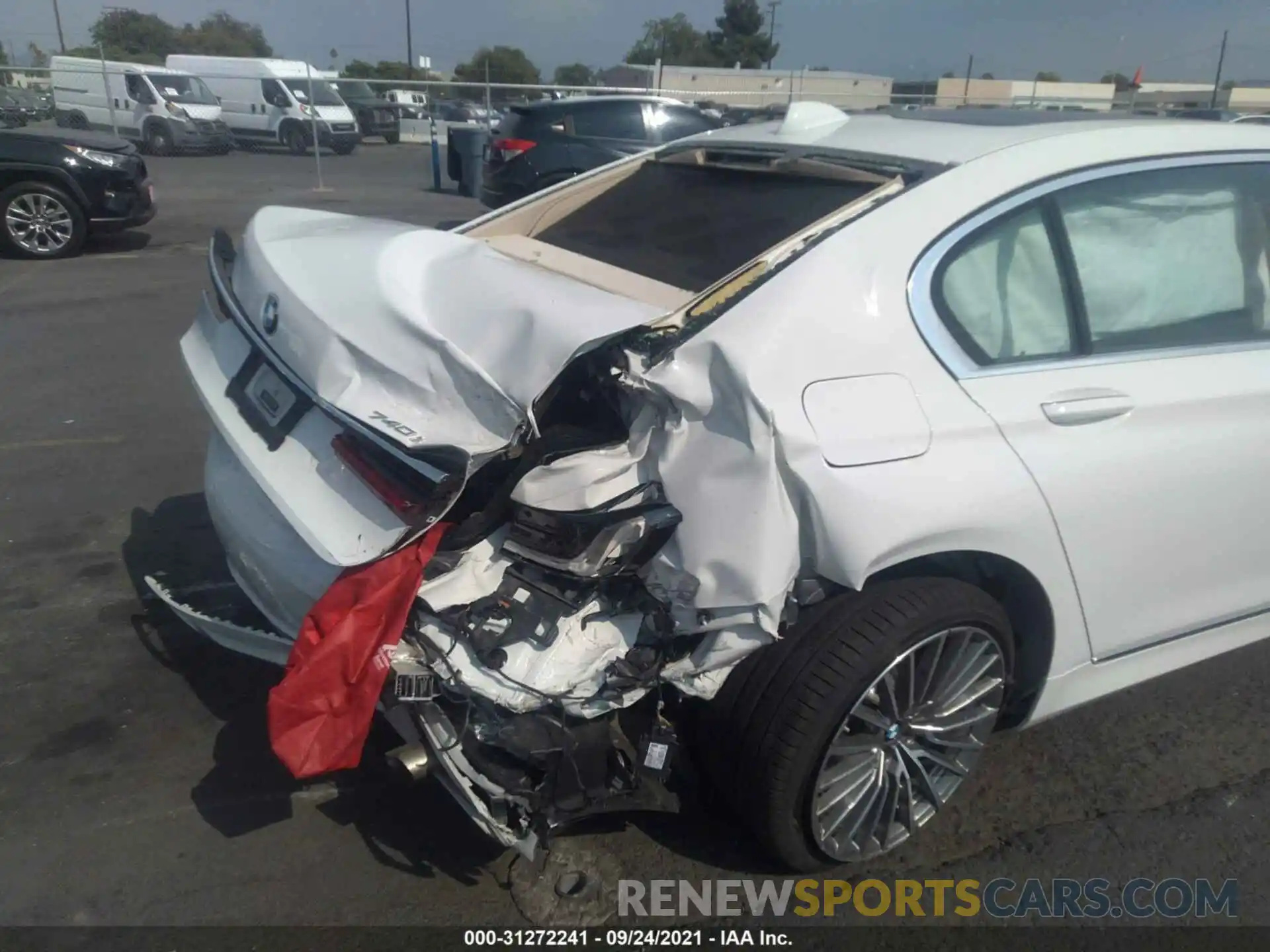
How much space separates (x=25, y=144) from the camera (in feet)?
33.5

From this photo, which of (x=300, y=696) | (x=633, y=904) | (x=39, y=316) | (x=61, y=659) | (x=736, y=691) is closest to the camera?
(x=300, y=696)

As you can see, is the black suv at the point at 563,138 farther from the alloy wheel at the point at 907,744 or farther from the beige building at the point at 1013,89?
the beige building at the point at 1013,89

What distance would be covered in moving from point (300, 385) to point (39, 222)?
9.67 meters

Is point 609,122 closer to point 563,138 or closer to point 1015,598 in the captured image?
point 563,138

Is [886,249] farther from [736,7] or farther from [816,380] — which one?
[736,7]

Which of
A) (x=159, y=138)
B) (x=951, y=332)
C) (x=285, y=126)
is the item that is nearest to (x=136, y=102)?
(x=159, y=138)

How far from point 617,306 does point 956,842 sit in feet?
5.69

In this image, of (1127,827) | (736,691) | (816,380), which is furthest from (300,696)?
(1127,827)

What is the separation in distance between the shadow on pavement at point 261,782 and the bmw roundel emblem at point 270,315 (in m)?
0.91

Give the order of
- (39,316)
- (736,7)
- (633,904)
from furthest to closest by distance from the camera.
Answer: (736,7) < (39,316) < (633,904)

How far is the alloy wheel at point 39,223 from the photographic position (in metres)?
10.3

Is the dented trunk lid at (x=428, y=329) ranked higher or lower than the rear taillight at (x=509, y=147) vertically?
higher

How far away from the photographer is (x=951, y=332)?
2504mm

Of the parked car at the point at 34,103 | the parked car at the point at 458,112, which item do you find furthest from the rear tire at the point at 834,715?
the parked car at the point at 458,112
